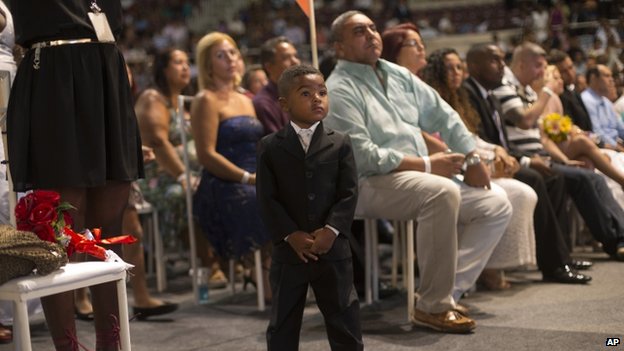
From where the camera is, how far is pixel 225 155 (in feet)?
14.8

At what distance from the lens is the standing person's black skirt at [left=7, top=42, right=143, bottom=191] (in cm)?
286

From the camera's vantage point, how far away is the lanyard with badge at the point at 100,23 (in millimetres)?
2901

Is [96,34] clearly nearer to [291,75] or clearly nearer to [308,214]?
[291,75]

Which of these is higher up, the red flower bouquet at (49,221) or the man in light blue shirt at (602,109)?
the man in light blue shirt at (602,109)

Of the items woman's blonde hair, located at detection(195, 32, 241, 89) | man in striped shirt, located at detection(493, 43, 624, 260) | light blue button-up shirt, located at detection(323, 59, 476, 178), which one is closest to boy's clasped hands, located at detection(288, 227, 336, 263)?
light blue button-up shirt, located at detection(323, 59, 476, 178)

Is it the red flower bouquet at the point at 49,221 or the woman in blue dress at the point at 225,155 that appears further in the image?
the woman in blue dress at the point at 225,155

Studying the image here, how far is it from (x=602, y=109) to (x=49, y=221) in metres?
4.72

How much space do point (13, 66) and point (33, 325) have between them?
4.53 ft

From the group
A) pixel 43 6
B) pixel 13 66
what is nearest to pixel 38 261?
pixel 43 6

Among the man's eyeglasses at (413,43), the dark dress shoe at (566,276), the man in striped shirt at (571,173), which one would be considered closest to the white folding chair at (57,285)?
the man's eyeglasses at (413,43)

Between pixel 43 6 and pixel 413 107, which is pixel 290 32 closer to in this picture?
pixel 413 107

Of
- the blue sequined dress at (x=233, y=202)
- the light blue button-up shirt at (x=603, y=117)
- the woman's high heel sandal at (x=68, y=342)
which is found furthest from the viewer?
the light blue button-up shirt at (x=603, y=117)

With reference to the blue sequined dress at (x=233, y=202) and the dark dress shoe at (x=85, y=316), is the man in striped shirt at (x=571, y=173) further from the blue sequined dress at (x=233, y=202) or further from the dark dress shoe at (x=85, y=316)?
the dark dress shoe at (x=85, y=316)

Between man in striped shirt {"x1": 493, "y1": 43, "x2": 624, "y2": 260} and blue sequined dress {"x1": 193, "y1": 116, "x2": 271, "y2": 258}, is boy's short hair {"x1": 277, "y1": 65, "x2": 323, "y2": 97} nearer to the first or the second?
blue sequined dress {"x1": 193, "y1": 116, "x2": 271, "y2": 258}
